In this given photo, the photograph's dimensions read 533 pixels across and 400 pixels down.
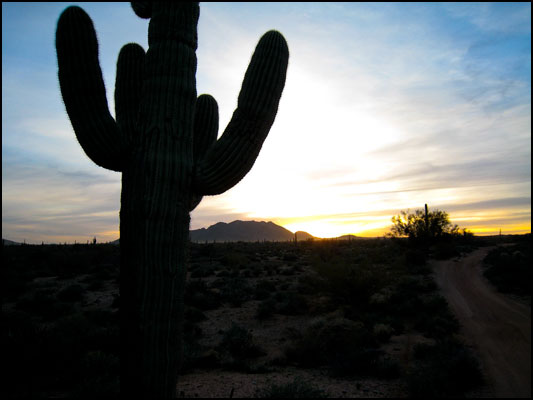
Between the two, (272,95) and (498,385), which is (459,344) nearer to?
(498,385)

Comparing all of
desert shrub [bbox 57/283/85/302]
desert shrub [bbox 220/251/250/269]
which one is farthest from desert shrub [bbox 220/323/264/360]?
desert shrub [bbox 220/251/250/269]

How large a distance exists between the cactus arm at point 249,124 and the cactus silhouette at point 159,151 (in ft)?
0.04

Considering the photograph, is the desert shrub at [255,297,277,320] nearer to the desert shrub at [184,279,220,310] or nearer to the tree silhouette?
the desert shrub at [184,279,220,310]

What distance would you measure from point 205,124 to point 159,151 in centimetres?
166

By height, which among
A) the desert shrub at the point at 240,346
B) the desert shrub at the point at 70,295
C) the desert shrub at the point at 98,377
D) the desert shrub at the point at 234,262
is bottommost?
the desert shrub at the point at 240,346

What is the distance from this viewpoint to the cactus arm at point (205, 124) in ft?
16.5

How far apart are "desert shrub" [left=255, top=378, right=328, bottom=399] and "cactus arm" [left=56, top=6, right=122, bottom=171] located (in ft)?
15.0

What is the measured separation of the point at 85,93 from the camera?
387 cm

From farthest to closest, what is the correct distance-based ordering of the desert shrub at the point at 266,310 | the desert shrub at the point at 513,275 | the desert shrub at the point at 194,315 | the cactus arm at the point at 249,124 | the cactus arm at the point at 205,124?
the desert shrub at the point at 513,275 → the desert shrub at the point at 266,310 → the desert shrub at the point at 194,315 → the cactus arm at the point at 205,124 → the cactus arm at the point at 249,124

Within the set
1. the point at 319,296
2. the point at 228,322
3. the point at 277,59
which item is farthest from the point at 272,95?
the point at 319,296

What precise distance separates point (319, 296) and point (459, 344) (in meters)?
6.35

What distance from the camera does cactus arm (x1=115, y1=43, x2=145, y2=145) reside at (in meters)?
4.54

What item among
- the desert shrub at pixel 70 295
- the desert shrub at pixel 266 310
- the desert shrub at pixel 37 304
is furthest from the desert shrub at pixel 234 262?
the desert shrub at pixel 37 304

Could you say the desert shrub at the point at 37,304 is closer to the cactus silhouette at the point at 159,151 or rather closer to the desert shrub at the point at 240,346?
the desert shrub at the point at 240,346
